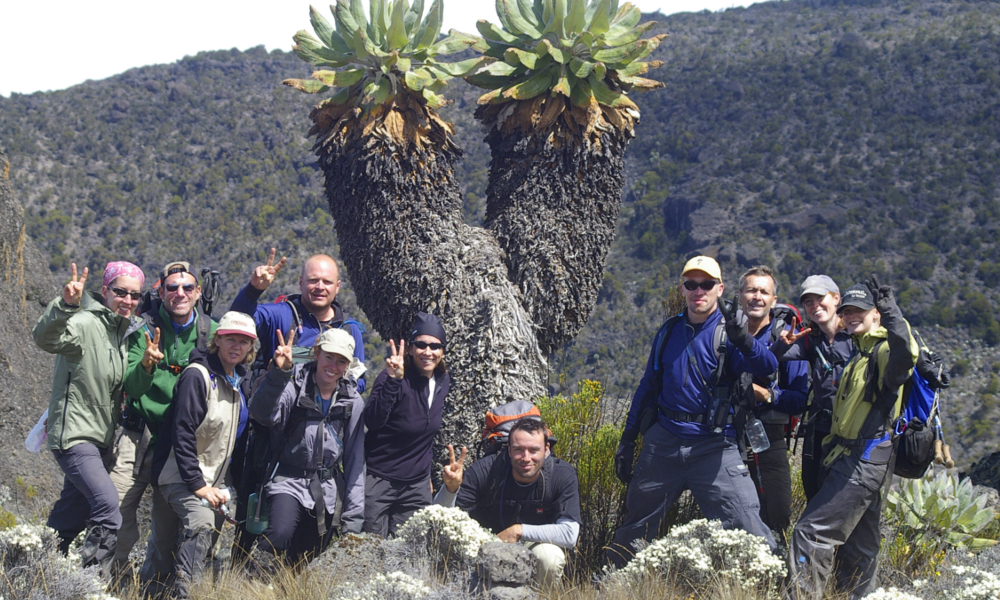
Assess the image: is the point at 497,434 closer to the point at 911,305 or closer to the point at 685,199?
the point at 911,305

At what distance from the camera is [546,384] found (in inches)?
248

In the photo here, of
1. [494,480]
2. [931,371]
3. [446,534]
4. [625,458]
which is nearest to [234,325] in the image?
[446,534]

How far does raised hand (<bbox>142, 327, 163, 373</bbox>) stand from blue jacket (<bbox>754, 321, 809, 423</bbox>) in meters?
2.97

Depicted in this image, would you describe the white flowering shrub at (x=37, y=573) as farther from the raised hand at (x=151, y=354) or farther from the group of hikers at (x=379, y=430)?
the raised hand at (x=151, y=354)

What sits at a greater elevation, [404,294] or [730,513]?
[404,294]

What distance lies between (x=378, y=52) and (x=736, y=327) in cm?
337

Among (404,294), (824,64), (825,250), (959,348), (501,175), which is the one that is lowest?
(959,348)

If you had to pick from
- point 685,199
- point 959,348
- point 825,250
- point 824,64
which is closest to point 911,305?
point 959,348

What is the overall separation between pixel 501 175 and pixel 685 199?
114ft

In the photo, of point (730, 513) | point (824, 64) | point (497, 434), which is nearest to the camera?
point (730, 513)

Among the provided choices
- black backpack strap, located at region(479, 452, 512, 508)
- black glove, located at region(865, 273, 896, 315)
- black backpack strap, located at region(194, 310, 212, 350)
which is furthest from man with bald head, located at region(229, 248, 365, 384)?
black glove, located at region(865, 273, 896, 315)

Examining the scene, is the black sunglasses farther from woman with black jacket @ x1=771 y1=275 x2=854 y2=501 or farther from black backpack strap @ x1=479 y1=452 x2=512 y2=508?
woman with black jacket @ x1=771 y1=275 x2=854 y2=501

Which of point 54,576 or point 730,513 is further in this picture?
point 730,513

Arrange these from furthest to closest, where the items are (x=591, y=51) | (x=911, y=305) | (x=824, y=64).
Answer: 1. (x=824, y=64)
2. (x=911, y=305)
3. (x=591, y=51)
